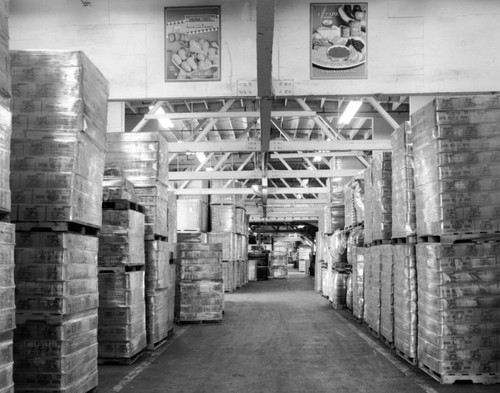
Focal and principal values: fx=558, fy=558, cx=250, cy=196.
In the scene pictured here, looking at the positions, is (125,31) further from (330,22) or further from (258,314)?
(258,314)

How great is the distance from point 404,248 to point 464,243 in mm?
1338

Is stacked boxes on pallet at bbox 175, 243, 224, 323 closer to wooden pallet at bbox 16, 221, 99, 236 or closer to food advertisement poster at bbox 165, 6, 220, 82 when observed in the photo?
food advertisement poster at bbox 165, 6, 220, 82

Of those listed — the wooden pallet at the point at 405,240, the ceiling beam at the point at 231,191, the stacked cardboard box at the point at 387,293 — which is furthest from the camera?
the ceiling beam at the point at 231,191

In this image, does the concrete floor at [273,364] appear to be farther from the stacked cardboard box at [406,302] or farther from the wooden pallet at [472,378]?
the stacked cardboard box at [406,302]

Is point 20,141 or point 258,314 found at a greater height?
point 20,141

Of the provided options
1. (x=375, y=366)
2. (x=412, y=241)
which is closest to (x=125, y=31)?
(x=412, y=241)

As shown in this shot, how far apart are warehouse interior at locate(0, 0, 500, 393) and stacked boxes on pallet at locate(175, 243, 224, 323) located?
0.13ft

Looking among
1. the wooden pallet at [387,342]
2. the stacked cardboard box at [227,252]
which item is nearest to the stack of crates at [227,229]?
the stacked cardboard box at [227,252]

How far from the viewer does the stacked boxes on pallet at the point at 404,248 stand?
7.21 meters

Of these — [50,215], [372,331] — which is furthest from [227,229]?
[50,215]

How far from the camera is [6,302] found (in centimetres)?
395

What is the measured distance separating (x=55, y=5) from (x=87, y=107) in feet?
11.3

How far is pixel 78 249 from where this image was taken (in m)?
5.42

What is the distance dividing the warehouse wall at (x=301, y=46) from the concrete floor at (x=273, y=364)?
3.70 metres
